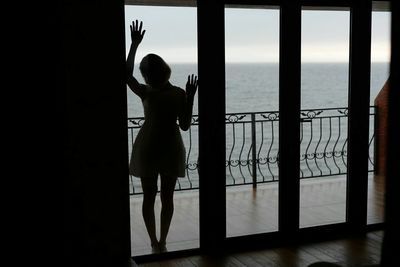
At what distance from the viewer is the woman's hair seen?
11.2 ft

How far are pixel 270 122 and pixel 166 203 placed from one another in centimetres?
103

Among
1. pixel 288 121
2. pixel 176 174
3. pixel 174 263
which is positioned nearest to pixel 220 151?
pixel 176 174

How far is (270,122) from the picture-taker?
388cm

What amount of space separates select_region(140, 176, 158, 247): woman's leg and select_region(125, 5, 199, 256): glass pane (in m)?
0.03

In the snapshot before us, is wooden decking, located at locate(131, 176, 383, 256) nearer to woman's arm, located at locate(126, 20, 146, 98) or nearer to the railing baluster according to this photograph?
the railing baluster

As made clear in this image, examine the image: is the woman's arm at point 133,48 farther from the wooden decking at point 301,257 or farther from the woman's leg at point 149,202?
the wooden decking at point 301,257

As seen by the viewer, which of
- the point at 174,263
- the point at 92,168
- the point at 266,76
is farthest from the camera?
the point at 266,76

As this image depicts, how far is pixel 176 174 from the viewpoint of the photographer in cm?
360

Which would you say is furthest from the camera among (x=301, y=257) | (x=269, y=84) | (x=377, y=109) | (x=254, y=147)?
(x=377, y=109)

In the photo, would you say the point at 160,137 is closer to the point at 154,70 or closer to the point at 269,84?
the point at 154,70

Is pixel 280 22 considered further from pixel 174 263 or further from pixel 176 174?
pixel 174 263

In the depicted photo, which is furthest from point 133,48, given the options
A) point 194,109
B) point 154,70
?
point 194,109

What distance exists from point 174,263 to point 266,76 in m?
1.52

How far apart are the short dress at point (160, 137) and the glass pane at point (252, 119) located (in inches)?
15.9
